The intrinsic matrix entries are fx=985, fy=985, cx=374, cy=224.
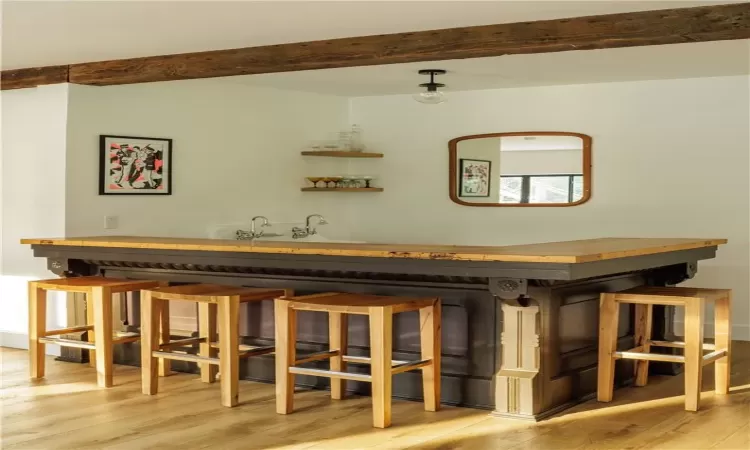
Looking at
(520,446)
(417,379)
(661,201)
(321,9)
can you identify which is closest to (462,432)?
(520,446)

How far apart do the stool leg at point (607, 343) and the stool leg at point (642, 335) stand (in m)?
0.48

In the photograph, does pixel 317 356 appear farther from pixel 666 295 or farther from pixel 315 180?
pixel 315 180

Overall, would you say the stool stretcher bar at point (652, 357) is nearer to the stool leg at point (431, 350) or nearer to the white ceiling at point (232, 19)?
the stool leg at point (431, 350)

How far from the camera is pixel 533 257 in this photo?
403 cm

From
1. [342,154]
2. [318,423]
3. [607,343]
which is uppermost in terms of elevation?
[342,154]

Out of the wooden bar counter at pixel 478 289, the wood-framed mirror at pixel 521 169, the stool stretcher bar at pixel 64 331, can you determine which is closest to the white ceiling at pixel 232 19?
the wooden bar counter at pixel 478 289

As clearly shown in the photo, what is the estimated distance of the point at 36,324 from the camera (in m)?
5.30

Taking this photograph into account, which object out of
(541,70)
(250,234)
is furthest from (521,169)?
(250,234)

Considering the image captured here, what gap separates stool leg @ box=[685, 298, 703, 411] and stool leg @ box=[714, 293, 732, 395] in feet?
1.51

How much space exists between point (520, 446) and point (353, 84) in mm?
4247

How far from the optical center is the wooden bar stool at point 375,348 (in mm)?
4137

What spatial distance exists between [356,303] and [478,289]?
59cm

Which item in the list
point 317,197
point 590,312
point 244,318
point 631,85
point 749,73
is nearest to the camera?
point 590,312

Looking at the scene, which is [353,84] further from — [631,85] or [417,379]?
[417,379]
